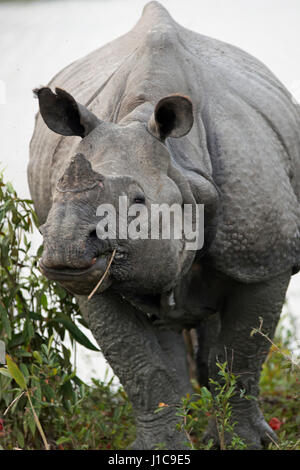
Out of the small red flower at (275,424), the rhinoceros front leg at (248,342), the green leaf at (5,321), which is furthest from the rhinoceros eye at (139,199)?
the small red flower at (275,424)

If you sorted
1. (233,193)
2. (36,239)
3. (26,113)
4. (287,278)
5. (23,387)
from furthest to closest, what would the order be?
(26,113) < (36,239) < (287,278) < (233,193) < (23,387)

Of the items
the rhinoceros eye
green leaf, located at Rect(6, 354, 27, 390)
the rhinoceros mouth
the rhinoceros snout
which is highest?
the rhinoceros eye

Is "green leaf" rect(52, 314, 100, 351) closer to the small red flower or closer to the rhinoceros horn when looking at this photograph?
the small red flower

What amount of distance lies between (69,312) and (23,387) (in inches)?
46.7

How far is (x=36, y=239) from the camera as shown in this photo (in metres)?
8.00

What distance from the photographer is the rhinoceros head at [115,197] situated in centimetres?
358

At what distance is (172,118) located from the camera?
4.08 metres

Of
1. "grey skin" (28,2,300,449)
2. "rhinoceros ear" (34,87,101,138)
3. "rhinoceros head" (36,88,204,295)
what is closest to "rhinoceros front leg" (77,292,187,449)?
"grey skin" (28,2,300,449)

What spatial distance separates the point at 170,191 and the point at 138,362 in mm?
1074

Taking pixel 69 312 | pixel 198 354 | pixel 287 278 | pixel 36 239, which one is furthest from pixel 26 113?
pixel 287 278

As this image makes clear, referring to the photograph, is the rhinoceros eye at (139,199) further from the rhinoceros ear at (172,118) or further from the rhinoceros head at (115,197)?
the rhinoceros ear at (172,118)

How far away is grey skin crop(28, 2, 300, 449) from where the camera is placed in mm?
3797

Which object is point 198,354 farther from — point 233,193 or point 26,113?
point 26,113

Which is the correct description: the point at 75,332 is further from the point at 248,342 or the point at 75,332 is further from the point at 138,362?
the point at 248,342
